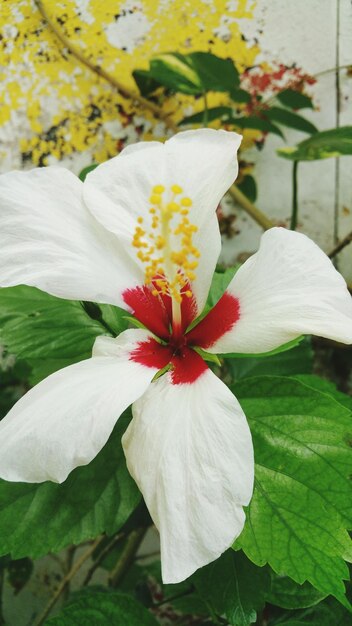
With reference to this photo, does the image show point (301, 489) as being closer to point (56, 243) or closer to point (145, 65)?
point (56, 243)

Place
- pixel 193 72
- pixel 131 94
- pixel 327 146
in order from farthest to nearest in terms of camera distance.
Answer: pixel 131 94 < pixel 193 72 < pixel 327 146

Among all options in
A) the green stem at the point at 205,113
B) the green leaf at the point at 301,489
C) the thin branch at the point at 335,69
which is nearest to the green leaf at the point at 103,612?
the green leaf at the point at 301,489

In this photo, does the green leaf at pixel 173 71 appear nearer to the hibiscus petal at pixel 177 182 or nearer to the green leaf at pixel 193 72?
the green leaf at pixel 193 72

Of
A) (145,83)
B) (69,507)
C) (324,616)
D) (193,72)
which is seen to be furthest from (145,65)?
(324,616)

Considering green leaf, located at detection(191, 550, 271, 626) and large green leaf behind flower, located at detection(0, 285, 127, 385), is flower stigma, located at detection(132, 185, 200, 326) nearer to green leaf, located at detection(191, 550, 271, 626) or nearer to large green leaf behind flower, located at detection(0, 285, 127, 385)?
large green leaf behind flower, located at detection(0, 285, 127, 385)

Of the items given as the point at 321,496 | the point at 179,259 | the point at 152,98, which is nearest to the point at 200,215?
the point at 179,259

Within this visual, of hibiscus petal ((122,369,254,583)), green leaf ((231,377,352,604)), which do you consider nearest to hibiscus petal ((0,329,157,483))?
hibiscus petal ((122,369,254,583))

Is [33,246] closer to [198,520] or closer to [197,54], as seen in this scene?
[198,520]
